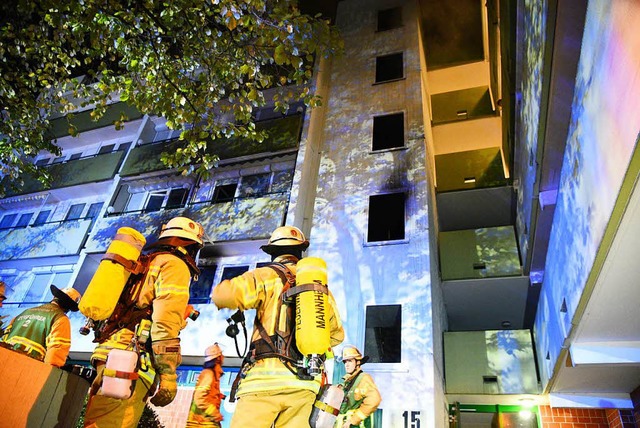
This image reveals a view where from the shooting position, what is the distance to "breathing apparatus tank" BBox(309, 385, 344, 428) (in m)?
2.98

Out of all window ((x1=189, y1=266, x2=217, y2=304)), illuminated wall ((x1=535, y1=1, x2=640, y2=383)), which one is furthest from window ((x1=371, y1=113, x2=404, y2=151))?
illuminated wall ((x1=535, y1=1, x2=640, y2=383))

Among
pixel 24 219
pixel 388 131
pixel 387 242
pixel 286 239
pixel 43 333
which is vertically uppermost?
pixel 388 131

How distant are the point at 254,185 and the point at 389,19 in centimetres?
880

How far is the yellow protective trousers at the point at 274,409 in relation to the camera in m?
2.88

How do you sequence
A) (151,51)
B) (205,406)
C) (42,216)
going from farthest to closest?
1. (42,216)
2. (151,51)
3. (205,406)

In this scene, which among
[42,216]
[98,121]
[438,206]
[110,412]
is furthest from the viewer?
[98,121]

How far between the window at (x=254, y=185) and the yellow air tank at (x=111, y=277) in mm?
9785

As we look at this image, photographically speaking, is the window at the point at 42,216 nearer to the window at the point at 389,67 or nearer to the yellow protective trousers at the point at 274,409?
the window at the point at 389,67

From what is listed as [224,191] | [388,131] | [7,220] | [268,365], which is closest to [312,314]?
[268,365]

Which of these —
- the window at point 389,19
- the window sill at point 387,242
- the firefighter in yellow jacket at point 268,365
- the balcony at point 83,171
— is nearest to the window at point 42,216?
the balcony at point 83,171

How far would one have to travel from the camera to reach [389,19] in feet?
54.0

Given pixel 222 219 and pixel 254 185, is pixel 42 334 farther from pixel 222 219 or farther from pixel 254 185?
pixel 254 185

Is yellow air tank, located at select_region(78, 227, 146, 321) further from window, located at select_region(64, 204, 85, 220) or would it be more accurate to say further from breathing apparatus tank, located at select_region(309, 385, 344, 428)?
window, located at select_region(64, 204, 85, 220)

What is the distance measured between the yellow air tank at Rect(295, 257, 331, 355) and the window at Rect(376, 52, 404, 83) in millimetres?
12509
